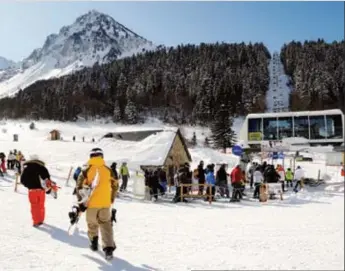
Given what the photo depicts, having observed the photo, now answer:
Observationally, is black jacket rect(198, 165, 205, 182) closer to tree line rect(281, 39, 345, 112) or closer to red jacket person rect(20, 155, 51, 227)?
tree line rect(281, 39, 345, 112)

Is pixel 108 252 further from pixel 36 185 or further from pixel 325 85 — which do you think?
pixel 325 85

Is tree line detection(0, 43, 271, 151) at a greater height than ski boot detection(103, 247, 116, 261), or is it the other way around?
tree line detection(0, 43, 271, 151)

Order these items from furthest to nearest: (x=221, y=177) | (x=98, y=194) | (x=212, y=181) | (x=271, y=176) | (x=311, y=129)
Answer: (x=221, y=177) < (x=212, y=181) < (x=271, y=176) < (x=98, y=194) < (x=311, y=129)

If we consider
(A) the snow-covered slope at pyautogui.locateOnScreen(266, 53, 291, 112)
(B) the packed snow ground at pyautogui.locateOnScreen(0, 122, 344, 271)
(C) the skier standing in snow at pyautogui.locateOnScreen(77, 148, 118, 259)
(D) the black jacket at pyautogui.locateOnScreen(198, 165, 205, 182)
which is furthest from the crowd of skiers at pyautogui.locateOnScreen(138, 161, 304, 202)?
(C) the skier standing in snow at pyautogui.locateOnScreen(77, 148, 118, 259)

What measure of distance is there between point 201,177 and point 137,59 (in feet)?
393

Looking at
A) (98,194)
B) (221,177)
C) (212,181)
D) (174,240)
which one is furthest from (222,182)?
(98,194)

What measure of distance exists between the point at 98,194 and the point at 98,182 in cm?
13

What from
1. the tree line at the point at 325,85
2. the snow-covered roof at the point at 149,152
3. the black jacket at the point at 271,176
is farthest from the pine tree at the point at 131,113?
the tree line at the point at 325,85

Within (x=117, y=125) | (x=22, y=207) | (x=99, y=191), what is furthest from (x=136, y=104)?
(x=99, y=191)

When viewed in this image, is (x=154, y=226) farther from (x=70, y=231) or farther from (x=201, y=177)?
(x=201, y=177)

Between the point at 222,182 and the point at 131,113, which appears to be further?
the point at 131,113

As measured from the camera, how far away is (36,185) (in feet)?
20.9

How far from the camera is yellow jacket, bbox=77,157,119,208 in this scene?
4.41 m

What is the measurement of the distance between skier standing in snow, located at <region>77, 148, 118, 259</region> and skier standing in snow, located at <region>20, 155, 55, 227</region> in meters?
2.10
